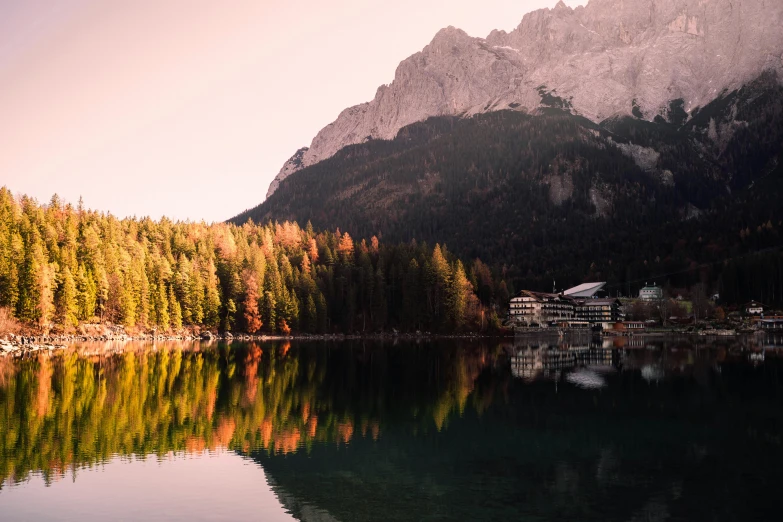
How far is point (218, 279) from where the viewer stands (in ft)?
490

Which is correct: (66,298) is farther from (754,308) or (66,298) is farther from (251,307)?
(754,308)

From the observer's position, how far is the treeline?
108 meters

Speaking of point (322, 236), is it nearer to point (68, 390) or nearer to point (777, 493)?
point (68, 390)

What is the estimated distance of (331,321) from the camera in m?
158

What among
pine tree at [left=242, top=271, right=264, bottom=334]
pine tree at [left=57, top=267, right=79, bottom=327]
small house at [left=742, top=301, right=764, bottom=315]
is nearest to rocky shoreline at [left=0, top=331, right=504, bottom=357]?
pine tree at [left=242, top=271, right=264, bottom=334]

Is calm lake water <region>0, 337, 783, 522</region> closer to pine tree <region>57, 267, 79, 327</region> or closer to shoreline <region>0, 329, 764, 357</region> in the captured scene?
shoreline <region>0, 329, 764, 357</region>

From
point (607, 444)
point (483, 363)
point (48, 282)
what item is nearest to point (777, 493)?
point (607, 444)

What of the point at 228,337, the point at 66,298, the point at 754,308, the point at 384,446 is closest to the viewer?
the point at 384,446

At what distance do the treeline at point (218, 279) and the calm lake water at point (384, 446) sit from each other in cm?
4710

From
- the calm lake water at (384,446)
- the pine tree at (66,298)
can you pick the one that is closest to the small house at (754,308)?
the calm lake water at (384,446)

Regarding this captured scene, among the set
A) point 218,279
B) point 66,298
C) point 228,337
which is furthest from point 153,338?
point 218,279

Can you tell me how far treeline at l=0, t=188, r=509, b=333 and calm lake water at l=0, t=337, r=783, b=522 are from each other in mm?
47097

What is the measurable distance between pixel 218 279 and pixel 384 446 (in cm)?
12106

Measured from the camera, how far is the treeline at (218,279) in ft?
354
